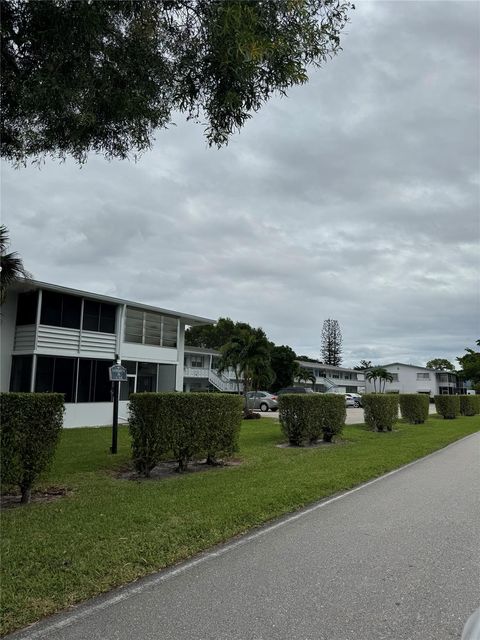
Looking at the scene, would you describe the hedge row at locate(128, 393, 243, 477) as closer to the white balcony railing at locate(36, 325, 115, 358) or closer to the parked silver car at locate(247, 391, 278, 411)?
the white balcony railing at locate(36, 325, 115, 358)

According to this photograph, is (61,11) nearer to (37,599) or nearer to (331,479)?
(37,599)

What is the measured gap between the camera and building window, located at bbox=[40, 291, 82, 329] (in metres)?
20.6

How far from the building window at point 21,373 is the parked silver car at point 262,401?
22089mm

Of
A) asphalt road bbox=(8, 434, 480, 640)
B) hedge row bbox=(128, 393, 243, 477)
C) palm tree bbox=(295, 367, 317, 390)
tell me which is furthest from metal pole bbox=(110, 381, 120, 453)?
palm tree bbox=(295, 367, 317, 390)

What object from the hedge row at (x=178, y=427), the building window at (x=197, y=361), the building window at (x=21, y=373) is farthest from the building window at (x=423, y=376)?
the hedge row at (x=178, y=427)

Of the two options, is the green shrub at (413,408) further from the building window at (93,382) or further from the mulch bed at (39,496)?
the mulch bed at (39,496)

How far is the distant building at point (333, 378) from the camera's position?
7189cm

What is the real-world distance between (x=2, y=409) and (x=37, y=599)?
3.40 meters

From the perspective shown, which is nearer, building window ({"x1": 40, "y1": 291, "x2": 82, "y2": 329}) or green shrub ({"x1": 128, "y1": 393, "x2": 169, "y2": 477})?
green shrub ({"x1": 128, "y1": 393, "x2": 169, "y2": 477})

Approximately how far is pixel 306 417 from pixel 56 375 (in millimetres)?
10739

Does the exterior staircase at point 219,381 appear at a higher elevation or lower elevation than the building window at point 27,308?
lower

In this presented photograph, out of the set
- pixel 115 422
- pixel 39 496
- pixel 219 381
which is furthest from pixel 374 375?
pixel 39 496

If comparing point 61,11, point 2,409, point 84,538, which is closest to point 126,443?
point 2,409

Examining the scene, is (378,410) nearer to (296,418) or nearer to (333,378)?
(296,418)
